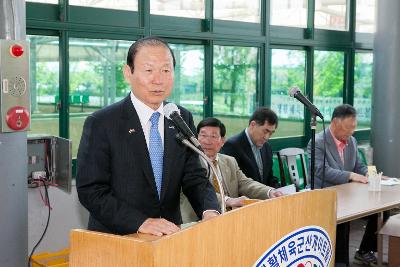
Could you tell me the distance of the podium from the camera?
148 centimetres

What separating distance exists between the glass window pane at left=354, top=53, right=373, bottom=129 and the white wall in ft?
14.3

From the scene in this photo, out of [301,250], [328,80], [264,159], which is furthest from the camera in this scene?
[328,80]

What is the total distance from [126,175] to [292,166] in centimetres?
316

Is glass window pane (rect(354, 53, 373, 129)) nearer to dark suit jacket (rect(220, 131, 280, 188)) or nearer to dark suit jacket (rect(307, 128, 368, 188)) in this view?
dark suit jacket (rect(307, 128, 368, 188))

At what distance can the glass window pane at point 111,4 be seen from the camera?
15.3ft

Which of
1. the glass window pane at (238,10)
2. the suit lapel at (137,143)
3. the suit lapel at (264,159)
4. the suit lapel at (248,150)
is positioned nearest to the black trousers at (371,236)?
the suit lapel at (264,159)

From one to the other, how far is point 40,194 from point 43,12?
134 centimetres

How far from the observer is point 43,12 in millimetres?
4398

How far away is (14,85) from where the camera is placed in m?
3.07

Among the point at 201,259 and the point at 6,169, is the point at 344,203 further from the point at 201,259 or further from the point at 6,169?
the point at 201,259

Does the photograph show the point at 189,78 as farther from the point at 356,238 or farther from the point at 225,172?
the point at 356,238

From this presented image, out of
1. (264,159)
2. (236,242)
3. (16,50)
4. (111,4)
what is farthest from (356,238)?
(236,242)

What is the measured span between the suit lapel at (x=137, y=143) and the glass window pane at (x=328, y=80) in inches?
202

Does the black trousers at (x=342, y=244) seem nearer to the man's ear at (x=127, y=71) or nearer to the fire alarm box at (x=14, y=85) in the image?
the fire alarm box at (x=14, y=85)
